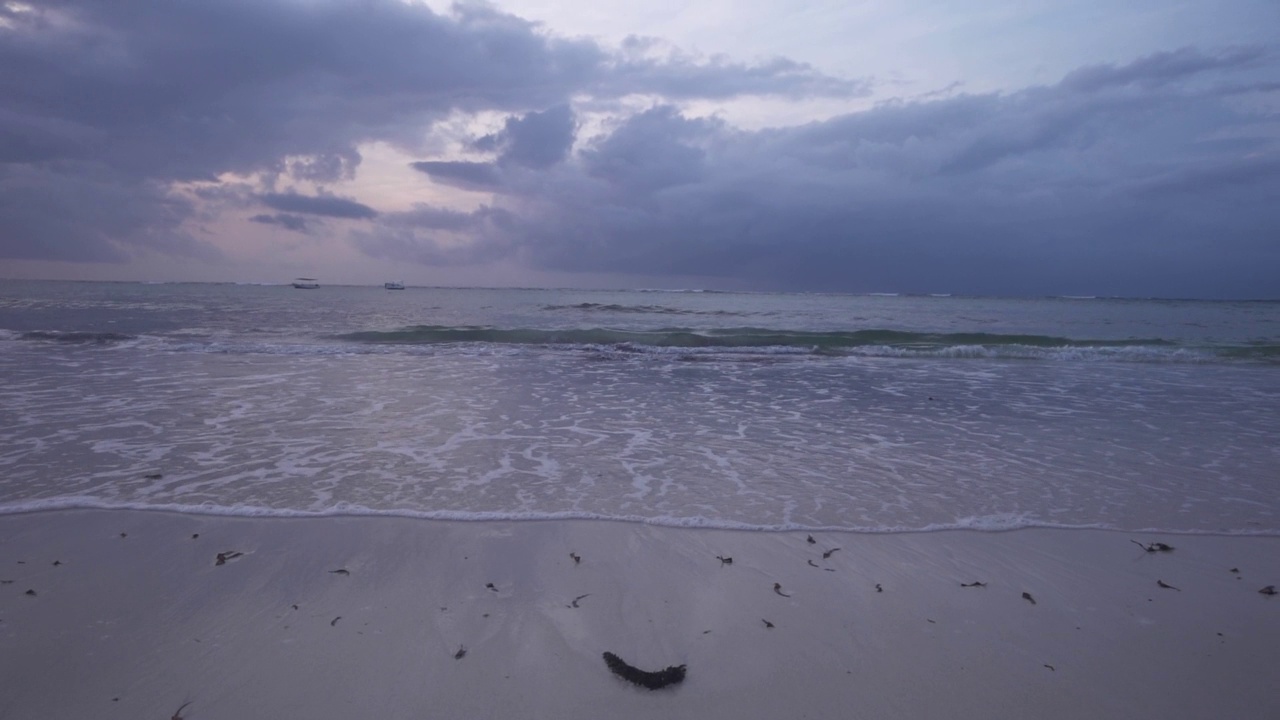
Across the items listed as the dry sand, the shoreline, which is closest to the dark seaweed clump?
the dry sand

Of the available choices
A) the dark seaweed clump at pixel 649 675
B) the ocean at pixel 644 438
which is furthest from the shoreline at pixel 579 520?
the dark seaweed clump at pixel 649 675

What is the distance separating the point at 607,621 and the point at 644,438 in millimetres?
4425

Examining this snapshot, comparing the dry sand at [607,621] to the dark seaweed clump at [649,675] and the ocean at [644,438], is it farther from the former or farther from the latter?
the ocean at [644,438]

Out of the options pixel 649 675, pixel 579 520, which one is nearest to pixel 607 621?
pixel 649 675

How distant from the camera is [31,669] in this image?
3094 millimetres

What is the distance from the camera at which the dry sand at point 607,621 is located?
300cm

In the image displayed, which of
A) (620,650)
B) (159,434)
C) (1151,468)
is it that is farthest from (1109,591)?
(159,434)

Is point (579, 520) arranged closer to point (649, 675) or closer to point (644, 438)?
point (649, 675)

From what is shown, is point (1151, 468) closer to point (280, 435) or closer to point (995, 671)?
point (995, 671)

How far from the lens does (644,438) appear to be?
805 cm

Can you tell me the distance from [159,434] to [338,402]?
2.50 meters

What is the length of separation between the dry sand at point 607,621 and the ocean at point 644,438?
49 centimetres

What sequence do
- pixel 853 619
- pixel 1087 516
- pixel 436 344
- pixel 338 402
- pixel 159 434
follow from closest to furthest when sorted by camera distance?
pixel 853 619 → pixel 1087 516 → pixel 159 434 → pixel 338 402 → pixel 436 344

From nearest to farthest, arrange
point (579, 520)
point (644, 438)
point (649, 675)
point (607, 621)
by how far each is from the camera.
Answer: point (649, 675) < point (607, 621) < point (579, 520) < point (644, 438)
